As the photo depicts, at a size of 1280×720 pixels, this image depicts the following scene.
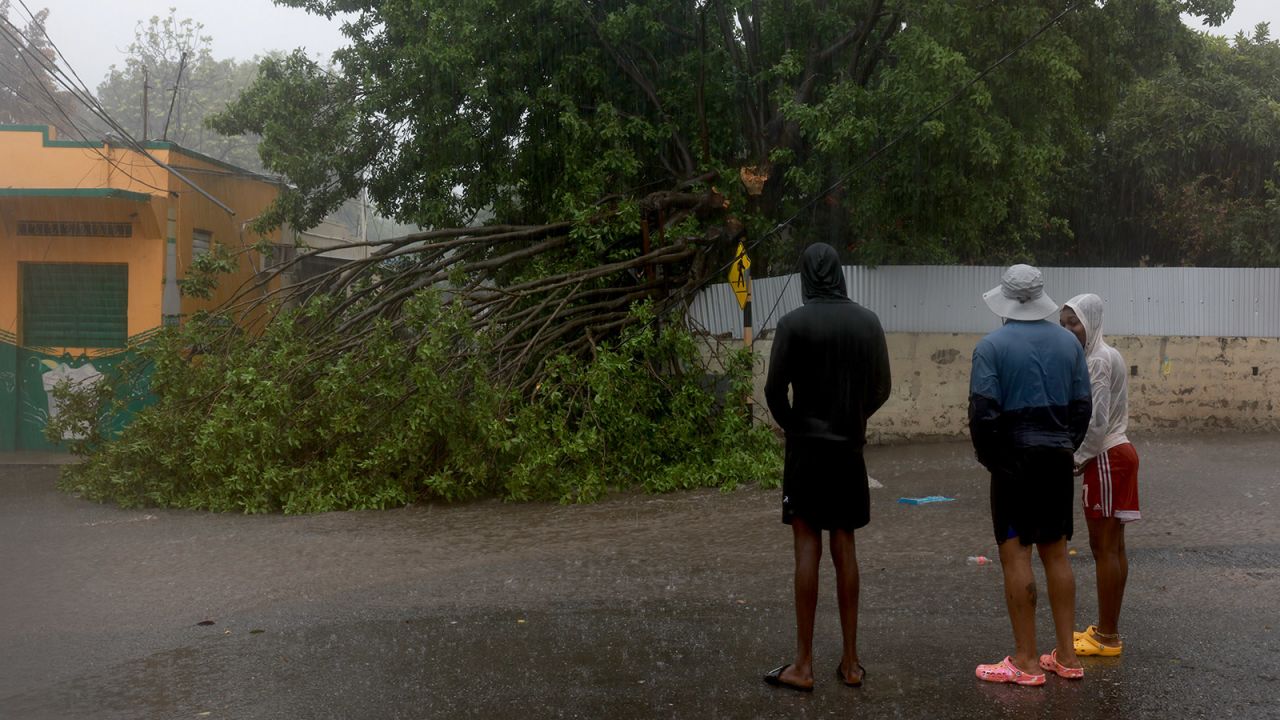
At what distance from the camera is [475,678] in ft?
16.3

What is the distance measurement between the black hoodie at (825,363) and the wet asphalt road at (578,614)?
1142 mm

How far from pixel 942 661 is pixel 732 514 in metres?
4.83

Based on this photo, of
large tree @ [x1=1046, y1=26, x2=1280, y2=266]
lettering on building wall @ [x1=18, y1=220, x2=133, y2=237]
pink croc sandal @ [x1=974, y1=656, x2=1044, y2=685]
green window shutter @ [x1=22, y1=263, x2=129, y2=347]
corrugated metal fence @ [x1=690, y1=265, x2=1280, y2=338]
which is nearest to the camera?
pink croc sandal @ [x1=974, y1=656, x2=1044, y2=685]

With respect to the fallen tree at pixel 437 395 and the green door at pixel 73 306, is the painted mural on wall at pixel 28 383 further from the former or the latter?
the fallen tree at pixel 437 395

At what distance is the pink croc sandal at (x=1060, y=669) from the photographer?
183 inches

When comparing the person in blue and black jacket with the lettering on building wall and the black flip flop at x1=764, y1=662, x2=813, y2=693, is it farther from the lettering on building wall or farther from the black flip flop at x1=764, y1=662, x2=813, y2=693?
A: the lettering on building wall

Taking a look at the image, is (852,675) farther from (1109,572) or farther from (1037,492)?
(1109,572)

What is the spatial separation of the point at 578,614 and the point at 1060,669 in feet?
8.68

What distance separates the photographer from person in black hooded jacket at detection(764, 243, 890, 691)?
4641mm

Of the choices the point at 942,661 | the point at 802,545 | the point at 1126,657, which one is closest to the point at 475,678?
the point at 802,545

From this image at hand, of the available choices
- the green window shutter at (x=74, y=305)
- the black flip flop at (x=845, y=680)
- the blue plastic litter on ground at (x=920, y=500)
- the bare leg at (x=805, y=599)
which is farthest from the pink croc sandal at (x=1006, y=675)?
the green window shutter at (x=74, y=305)

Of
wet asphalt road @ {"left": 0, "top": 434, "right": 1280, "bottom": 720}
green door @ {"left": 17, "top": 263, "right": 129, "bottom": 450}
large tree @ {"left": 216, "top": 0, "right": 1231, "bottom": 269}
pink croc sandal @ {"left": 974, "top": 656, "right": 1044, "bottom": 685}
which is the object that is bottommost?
A: wet asphalt road @ {"left": 0, "top": 434, "right": 1280, "bottom": 720}

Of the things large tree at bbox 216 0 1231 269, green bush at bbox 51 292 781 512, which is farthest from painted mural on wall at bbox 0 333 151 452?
green bush at bbox 51 292 781 512

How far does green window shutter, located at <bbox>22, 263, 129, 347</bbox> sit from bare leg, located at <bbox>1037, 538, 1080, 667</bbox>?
1591 cm
